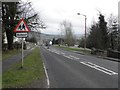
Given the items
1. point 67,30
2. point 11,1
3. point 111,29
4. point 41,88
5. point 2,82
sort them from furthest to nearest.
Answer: point 67,30
point 111,29
point 11,1
point 2,82
point 41,88

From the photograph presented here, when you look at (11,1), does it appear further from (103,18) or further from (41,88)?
(41,88)

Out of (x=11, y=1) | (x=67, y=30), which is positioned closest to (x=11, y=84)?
(x=11, y=1)

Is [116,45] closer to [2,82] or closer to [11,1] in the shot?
[11,1]

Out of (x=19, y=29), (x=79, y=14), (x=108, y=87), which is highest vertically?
(x=79, y=14)

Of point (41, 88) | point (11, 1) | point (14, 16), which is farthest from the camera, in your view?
point (14, 16)

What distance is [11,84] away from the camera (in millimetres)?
12148

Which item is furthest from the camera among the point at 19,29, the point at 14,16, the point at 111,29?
the point at 111,29

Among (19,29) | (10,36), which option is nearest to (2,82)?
(19,29)

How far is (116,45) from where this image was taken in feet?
180

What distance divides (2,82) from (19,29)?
5947 millimetres

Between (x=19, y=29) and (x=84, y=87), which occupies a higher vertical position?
(x=19, y=29)

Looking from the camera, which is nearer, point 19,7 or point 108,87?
point 108,87

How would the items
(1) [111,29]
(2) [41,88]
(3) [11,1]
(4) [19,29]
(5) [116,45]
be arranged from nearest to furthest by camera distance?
(2) [41,88] < (4) [19,29] < (3) [11,1] < (5) [116,45] < (1) [111,29]

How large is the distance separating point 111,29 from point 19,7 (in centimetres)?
1901
